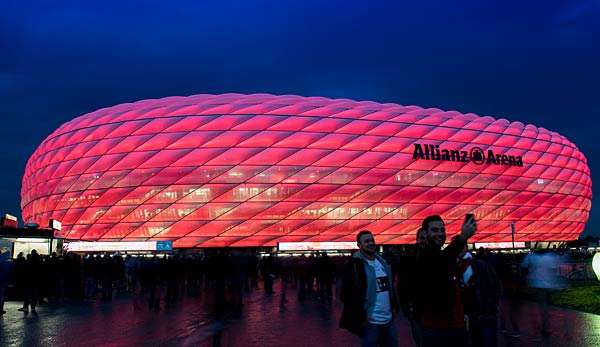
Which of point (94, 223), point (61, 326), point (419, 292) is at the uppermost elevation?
point (94, 223)

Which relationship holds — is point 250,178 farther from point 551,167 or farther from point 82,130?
point 551,167

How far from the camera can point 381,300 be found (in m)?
5.69

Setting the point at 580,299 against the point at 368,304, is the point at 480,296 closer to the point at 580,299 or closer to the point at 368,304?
the point at 368,304

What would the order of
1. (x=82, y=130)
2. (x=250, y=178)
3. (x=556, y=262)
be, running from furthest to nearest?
1. (x=82, y=130)
2. (x=250, y=178)
3. (x=556, y=262)

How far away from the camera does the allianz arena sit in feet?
164

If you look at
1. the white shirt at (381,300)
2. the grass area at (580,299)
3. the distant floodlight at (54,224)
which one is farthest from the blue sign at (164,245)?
the white shirt at (381,300)

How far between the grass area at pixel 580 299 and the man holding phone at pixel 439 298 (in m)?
10.9

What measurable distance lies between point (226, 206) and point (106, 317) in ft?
116

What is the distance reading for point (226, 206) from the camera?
49.9 meters

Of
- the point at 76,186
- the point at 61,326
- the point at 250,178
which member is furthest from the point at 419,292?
the point at 76,186

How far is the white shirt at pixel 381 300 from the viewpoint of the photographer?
5648 millimetres

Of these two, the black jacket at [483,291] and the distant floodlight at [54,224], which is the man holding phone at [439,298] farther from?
the distant floodlight at [54,224]

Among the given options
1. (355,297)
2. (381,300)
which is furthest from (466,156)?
(355,297)

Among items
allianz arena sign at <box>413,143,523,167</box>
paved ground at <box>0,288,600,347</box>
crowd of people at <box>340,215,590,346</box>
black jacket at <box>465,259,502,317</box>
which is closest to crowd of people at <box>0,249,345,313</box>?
paved ground at <box>0,288,600,347</box>
